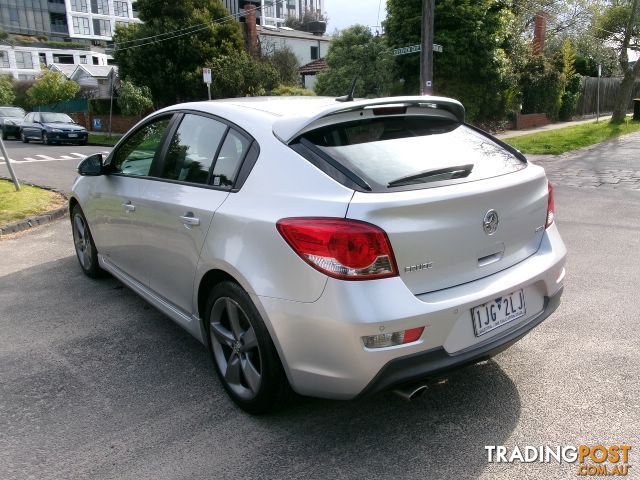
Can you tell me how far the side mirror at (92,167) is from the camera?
440cm

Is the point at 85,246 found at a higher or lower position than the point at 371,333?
lower

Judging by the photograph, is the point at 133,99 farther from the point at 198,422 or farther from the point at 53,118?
the point at 198,422

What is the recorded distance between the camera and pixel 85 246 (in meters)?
5.39

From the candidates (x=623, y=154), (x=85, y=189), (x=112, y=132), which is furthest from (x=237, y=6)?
(x=85, y=189)

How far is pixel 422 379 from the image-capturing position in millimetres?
2477

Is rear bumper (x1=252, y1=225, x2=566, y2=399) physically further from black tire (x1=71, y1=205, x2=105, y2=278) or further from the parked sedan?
the parked sedan

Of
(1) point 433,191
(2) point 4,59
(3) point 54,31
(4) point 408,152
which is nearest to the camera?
(1) point 433,191

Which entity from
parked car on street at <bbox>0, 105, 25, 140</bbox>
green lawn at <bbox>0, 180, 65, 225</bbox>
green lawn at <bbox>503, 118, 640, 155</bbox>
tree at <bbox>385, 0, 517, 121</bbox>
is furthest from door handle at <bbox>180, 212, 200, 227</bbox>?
parked car on street at <bbox>0, 105, 25, 140</bbox>

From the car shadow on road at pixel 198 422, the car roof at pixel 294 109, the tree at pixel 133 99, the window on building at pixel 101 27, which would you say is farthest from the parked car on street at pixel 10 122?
the window on building at pixel 101 27

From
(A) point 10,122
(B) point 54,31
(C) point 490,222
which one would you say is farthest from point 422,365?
(B) point 54,31

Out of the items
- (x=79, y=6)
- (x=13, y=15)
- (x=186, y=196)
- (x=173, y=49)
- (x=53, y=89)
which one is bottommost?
(x=186, y=196)

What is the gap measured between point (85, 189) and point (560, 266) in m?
4.01

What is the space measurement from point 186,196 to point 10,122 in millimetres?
29130

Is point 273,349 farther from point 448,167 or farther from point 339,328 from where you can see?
point 448,167
